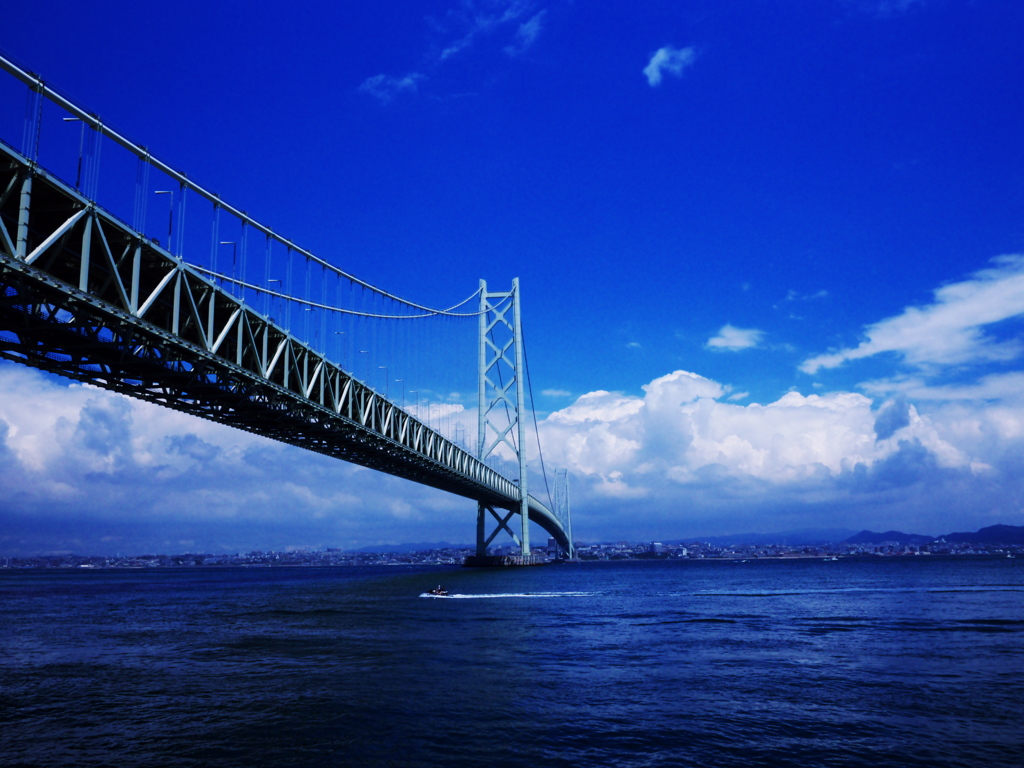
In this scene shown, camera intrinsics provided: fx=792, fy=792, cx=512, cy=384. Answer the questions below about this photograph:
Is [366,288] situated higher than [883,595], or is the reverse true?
[366,288]

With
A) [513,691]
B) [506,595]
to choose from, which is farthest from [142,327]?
[506,595]

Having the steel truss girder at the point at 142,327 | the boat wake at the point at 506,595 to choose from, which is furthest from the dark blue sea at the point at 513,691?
the boat wake at the point at 506,595

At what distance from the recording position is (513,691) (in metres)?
19.0

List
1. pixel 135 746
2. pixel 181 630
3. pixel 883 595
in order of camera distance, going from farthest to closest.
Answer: pixel 883 595 < pixel 181 630 < pixel 135 746

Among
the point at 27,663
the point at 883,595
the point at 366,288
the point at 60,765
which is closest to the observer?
the point at 60,765

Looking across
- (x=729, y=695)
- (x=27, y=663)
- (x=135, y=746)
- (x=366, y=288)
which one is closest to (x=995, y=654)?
(x=729, y=695)

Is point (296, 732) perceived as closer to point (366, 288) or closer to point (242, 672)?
point (242, 672)

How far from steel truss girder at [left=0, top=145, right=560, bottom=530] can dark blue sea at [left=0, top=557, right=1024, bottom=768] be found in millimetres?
10114

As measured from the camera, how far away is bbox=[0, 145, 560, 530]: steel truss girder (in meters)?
21.9

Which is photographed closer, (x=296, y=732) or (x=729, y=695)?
(x=296, y=732)

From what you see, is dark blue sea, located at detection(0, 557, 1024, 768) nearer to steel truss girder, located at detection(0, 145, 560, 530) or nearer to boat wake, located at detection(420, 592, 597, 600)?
steel truss girder, located at detection(0, 145, 560, 530)

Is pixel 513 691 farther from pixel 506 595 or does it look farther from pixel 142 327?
pixel 506 595

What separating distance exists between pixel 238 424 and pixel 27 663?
20424 mm

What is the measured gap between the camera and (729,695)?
61.5ft
